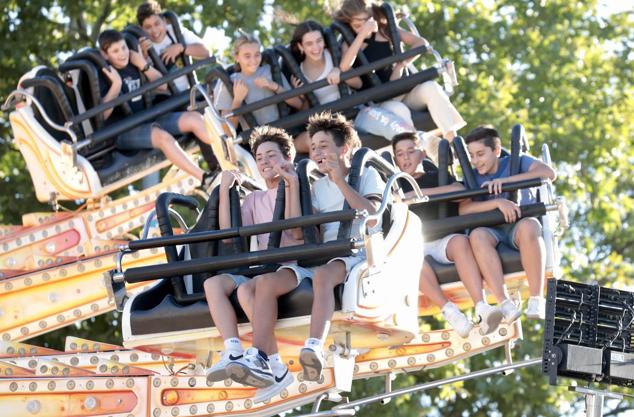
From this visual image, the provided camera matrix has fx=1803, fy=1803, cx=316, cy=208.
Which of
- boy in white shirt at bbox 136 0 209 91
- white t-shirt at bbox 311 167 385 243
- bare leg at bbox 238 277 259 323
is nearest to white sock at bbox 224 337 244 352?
bare leg at bbox 238 277 259 323

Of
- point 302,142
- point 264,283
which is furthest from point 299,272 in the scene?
point 302,142

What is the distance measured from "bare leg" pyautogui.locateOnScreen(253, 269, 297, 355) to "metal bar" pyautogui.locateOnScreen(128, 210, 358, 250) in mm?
210

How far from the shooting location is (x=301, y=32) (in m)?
11.0

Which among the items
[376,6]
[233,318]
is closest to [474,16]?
[376,6]

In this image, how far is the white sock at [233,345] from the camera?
768 centimetres

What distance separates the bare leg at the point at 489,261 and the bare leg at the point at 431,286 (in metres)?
0.27

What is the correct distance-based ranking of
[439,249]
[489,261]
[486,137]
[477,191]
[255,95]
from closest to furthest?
1. [489,261]
2. [477,191]
3. [439,249]
4. [486,137]
5. [255,95]

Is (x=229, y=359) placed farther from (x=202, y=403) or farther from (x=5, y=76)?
(x=5, y=76)

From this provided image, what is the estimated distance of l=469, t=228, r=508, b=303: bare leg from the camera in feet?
29.2

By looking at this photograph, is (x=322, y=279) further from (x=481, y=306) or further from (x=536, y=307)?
(x=536, y=307)

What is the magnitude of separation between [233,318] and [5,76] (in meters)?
8.99

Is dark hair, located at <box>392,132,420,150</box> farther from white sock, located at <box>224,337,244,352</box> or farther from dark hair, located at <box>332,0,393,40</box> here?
white sock, located at <box>224,337,244,352</box>

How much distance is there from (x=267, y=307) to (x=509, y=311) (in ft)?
5.06

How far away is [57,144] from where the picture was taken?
11828mm
